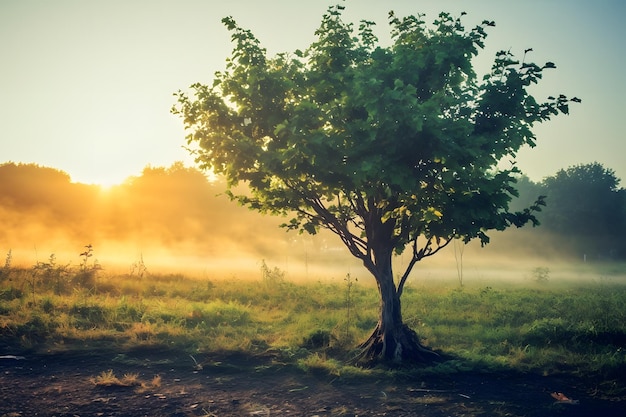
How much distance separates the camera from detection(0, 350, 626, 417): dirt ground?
8.25 metres

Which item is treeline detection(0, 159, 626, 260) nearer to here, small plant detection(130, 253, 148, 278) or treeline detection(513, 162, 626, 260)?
treeline detection(513, 162, 626, 260)

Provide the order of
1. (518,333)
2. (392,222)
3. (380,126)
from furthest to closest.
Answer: (518,333), (392,222), (380,126)

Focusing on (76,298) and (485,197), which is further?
(76,298)

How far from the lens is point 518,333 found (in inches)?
584

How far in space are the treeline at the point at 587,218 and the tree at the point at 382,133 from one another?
6473 cm

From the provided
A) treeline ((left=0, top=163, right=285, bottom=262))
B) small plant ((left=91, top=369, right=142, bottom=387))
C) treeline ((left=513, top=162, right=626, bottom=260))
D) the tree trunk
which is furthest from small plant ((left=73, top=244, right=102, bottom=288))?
treeline ((left=513, top=162, right=626, bottom=260))

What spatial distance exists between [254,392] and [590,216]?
73.3m

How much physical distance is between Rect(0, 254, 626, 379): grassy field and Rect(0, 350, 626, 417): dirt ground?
34.2 inches

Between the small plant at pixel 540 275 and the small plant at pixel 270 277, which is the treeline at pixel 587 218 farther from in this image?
the small plant at pixel 270 277

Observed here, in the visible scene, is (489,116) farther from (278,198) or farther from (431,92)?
(278,198)

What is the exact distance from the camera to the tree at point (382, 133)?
10.0m

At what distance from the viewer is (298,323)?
16.8 meters

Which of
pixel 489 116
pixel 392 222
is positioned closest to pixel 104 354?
pixel 392 222

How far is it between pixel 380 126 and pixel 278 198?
4.64 meters
